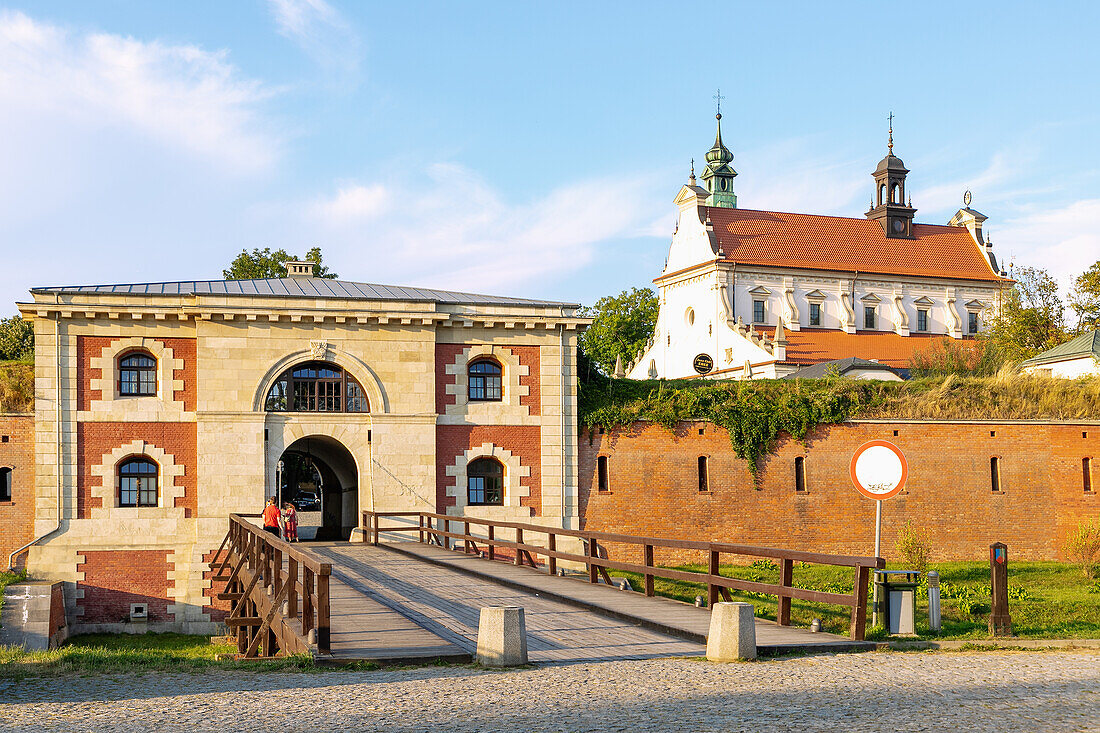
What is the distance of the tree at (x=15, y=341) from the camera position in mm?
41250

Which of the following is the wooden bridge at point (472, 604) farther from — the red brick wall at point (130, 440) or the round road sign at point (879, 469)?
the red brick wall at point (130, 440)

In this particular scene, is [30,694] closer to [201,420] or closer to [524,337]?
[201,420]

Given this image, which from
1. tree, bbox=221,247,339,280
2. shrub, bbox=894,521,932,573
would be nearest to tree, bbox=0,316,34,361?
tree, bbox=221,247,339,280

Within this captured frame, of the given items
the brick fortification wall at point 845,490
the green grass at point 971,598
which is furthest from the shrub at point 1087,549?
the brick fortification wall at point 845,490

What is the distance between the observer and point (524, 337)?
95.3 feet

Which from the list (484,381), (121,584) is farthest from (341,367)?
(121,584)

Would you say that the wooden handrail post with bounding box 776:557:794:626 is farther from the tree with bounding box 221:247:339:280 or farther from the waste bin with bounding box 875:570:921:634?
the tree with bounding box 221:247:339:280

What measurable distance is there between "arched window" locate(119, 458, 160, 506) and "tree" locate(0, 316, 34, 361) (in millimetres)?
16435

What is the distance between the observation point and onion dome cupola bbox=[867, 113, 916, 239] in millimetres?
64875

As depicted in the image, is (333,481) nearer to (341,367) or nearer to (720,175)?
(341,367)

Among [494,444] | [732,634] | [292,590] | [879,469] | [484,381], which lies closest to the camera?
[732,634]

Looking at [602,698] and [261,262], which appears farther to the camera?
[261,262]

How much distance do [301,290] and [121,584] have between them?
8198 mm

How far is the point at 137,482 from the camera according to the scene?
2666 cm
